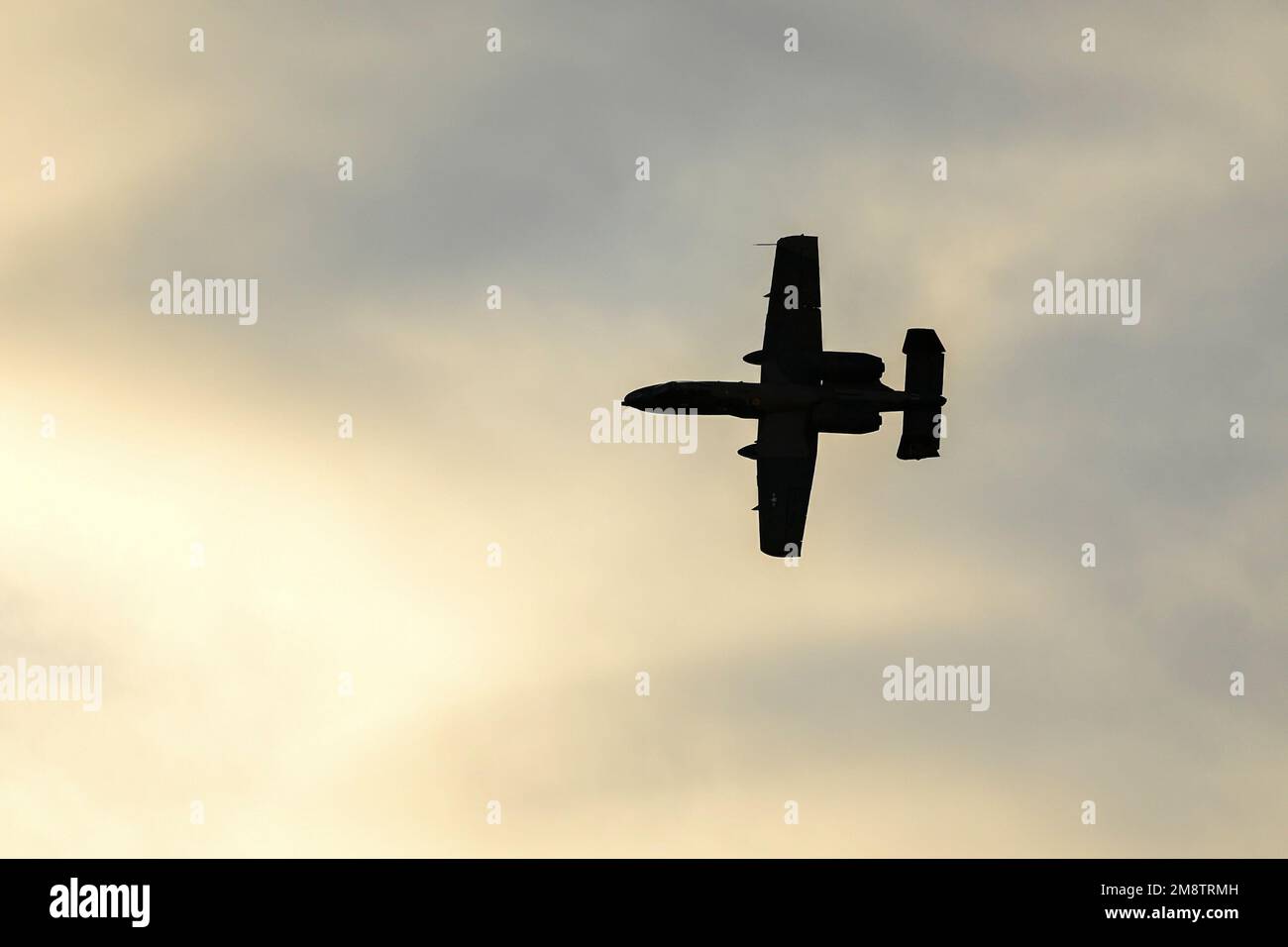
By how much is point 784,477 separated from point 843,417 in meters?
5.15

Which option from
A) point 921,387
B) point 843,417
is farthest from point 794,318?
point 921,387

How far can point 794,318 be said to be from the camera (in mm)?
101812

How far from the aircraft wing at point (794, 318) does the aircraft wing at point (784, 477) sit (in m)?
2.65

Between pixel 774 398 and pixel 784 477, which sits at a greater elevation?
pixel 774 398

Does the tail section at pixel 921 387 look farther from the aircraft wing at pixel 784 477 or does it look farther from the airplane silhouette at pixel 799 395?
the aircraft wing at pixel 784 477

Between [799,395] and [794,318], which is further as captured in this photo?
[794,318]

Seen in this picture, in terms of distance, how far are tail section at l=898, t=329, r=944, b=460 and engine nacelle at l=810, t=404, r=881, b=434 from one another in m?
2.04

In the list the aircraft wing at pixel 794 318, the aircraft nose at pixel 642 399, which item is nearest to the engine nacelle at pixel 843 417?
the aircraft wing at pixel 794 318

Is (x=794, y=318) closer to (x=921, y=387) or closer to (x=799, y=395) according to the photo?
(x=799, y=395)

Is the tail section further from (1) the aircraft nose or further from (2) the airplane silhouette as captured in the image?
(1) the aircraft nose

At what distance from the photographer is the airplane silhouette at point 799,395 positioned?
100 m
